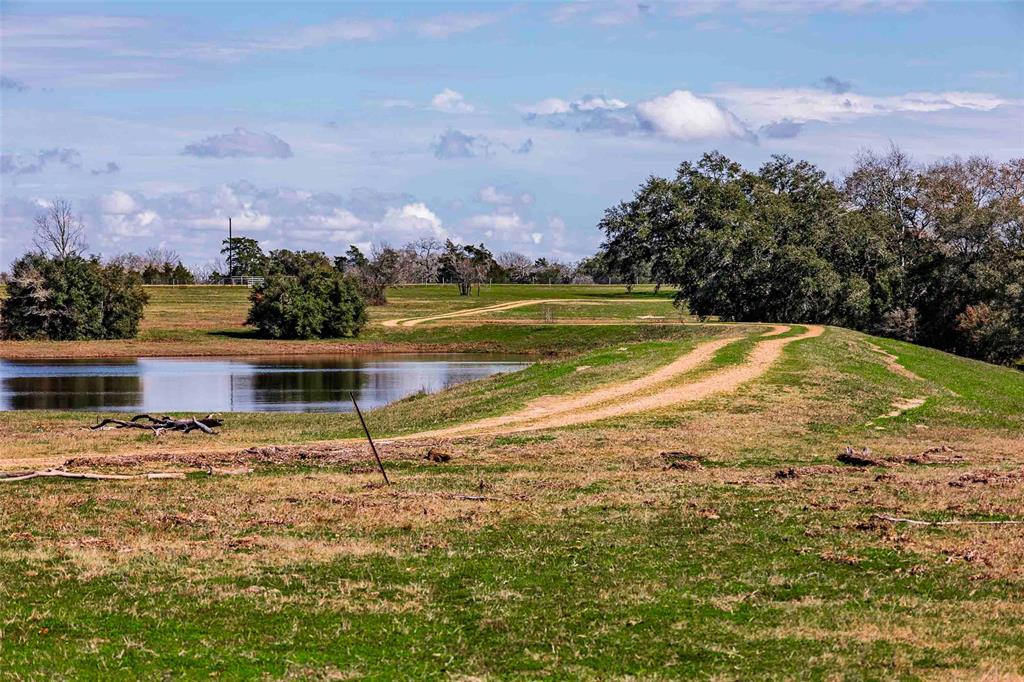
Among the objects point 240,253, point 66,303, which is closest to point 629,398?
point 66,303

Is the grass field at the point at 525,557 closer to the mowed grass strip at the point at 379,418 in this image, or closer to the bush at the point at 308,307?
the mowed grass strip at the point at 379,418

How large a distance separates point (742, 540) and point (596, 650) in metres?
5.02

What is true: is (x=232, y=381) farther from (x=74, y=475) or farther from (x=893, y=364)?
(x=74, y=475)

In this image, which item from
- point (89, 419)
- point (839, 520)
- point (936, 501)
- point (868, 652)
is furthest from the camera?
point (89, 419)

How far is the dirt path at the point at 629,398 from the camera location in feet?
101

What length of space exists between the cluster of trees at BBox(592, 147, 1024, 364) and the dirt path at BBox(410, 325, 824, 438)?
27.7 meters

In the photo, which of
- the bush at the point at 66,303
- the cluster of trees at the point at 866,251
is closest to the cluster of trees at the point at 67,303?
the bush at the point at 66,303

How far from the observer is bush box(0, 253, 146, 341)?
3583 inches

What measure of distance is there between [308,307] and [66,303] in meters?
19.1

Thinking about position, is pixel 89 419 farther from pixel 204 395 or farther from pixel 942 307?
pixel 942 307

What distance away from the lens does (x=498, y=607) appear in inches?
457

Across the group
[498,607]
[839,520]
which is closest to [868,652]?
[498,607]

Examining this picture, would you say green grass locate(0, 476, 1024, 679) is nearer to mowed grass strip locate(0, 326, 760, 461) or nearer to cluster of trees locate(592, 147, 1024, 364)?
mowed grass strip locate(0, 326, 760, 461)

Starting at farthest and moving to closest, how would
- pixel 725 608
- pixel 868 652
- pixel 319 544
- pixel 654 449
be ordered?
pixel 654 449 → pixel 319 544 → pixel 725 608 → pixel 868 652
